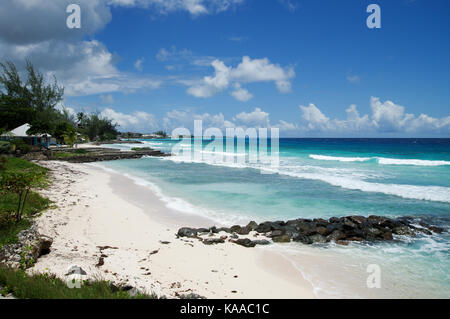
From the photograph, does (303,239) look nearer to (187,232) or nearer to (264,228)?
(264,228)

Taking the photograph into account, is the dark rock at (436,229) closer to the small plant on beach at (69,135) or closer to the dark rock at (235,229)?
the dark rock at (235,229)

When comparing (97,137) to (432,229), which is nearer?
(432,229)

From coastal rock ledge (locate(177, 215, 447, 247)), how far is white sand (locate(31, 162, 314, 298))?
0.59 meters

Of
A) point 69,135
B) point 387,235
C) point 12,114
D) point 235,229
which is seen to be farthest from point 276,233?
point 12,114

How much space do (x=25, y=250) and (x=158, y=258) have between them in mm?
2736

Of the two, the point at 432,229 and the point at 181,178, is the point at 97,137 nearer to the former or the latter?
the point at 181,178

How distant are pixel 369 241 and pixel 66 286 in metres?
8.35

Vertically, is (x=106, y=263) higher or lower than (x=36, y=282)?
lower

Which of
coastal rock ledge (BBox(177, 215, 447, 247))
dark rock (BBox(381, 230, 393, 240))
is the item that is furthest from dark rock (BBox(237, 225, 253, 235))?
dark rock (BBox(381, 230, 393, 240))

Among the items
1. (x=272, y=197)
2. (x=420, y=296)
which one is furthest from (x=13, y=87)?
(x=420, y=296)

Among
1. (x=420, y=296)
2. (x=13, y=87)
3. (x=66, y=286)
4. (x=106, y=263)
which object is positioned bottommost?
(x=420, y=296)

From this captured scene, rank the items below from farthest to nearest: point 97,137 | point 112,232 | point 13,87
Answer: point 97,137 → point 13,87 → point 112,232
